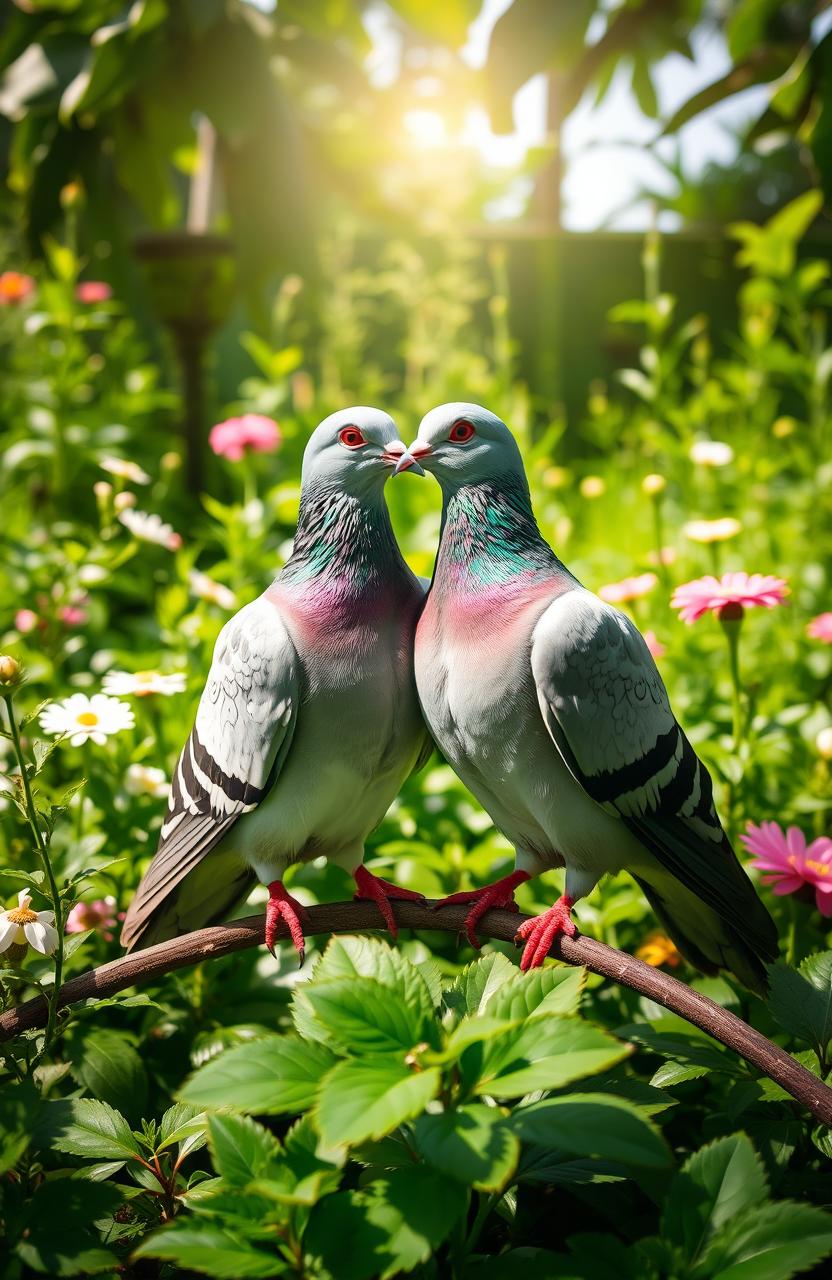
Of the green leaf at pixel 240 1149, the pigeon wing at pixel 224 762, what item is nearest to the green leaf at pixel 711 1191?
the green leaf at pixel 240 1149

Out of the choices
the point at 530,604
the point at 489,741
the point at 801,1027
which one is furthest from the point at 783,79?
the point at 801,1027

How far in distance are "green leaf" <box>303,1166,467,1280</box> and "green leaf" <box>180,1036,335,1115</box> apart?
10 centimetres

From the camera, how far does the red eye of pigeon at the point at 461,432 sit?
101cm

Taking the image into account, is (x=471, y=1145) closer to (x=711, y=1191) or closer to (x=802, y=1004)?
(x=711, y=1191)

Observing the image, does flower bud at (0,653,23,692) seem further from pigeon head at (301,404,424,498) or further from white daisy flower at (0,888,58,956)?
pigeon head at (301,404,424,498)

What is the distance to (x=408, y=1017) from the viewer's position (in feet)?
2.61

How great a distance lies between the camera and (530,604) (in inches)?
39.4

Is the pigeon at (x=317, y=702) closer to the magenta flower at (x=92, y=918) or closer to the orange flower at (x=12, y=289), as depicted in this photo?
the magenta flower at (x=92, y=918)

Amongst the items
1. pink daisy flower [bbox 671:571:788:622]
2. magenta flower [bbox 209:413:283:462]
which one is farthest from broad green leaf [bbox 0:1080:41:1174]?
magenta flower [bbox 209:413:283:462]

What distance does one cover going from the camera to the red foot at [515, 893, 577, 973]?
99cm

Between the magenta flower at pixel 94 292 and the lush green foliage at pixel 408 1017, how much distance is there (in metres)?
0.30

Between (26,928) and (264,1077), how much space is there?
1.11 feet

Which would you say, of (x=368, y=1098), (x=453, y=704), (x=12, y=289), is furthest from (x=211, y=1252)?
(x=12, y=289)

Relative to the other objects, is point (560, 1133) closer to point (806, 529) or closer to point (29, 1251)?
point (29, 1251)
